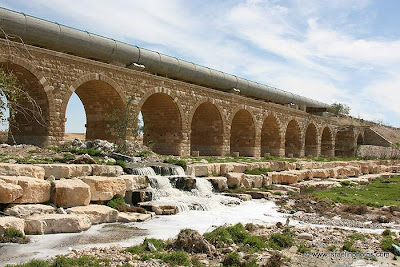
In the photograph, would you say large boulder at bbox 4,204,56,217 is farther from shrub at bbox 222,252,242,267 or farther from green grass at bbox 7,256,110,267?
shrub at bbox 222,252,242,267

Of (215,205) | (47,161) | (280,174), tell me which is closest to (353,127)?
(280,174)

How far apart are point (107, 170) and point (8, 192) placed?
348cm

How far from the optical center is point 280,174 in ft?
56.3

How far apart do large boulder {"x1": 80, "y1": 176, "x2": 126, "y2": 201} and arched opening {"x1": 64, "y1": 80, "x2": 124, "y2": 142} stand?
22.9ft

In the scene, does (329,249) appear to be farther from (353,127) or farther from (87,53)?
(353,127)

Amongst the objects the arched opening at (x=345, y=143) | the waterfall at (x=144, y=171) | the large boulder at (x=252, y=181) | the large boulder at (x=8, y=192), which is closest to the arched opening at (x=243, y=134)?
the large boulder at (x=252, y=181)

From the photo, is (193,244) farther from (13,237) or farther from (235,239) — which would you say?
(13,237)

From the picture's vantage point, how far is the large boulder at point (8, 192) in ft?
25.3

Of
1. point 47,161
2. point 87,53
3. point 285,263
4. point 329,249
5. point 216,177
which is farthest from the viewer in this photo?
point 87,53

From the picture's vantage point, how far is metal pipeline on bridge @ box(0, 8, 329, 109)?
47.6ft

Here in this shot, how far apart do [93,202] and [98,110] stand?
9.57 metres

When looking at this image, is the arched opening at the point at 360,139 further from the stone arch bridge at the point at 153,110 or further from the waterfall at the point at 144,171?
the waterfall at the point at 144,171

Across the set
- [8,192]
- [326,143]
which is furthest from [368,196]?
[326,143]

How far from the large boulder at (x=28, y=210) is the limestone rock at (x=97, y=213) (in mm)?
425
